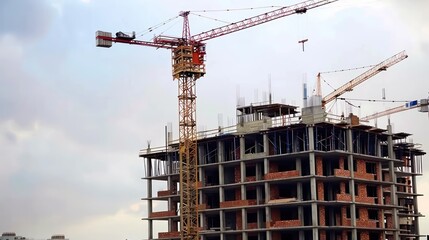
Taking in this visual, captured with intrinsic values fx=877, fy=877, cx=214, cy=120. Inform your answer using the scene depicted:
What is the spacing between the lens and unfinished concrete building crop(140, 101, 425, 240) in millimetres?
116500

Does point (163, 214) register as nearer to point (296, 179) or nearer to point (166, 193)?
point (166, 193)

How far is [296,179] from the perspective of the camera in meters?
116

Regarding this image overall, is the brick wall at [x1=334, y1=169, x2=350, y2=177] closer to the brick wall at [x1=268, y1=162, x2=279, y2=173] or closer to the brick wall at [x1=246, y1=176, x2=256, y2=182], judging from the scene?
the brick wall at [x1=268, y1=162, x2=279, y2=173]

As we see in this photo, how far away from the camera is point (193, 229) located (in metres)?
125

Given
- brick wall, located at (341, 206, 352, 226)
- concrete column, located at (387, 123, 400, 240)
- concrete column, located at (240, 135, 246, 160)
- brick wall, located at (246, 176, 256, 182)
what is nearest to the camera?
brick wall, located at (341, 206, 352, 226)

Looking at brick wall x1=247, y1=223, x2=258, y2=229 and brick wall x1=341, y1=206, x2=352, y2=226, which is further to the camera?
brick wall x1=247, y1=223, x2=258, y2=229

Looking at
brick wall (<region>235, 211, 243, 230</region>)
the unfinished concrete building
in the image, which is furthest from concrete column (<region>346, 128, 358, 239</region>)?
brick wall (<region>235, 211, 243, 230</region>)

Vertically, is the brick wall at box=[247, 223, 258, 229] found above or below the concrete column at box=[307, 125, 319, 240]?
below

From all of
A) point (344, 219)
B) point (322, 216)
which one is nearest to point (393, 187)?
point (344, 219)

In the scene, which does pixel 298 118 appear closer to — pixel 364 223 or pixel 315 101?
pixel 315 101

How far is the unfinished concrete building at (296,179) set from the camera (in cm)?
11650

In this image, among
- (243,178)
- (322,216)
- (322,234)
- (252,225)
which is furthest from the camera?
(243,178)

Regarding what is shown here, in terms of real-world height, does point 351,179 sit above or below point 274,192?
above

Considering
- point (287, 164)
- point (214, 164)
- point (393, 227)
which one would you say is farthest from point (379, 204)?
point (214, 164)
